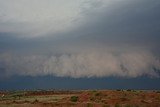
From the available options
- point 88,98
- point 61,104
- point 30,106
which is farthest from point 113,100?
point 30,106

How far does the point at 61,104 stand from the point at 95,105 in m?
8.87

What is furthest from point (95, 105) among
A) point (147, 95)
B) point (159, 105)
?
point (147, 95)

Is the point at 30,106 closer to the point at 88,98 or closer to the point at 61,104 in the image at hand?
the point at 61,104

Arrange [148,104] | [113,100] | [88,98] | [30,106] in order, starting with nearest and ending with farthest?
1. [30,106]
2. [148,104]
3. [113,100]
4. [88,98]

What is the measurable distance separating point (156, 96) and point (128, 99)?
658 inches

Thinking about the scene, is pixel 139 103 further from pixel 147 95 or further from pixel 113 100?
pixel 147 95

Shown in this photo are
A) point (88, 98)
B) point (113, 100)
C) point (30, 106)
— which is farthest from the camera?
point (88, 98)

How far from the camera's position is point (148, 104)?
290 feet

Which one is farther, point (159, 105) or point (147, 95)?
point (147, 95)

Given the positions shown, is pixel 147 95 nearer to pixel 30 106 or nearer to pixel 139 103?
pixel 139 103

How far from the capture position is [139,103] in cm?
8900

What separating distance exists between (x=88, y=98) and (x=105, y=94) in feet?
22.2

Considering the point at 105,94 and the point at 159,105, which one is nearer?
the point at 159,105

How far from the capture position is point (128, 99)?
96938mm
